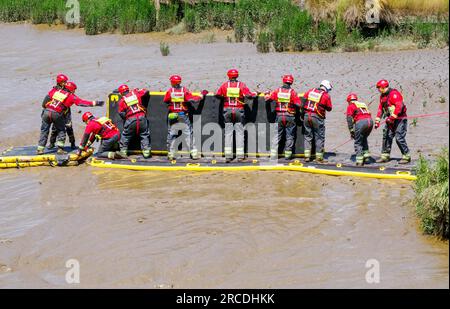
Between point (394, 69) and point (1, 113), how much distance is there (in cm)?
1008

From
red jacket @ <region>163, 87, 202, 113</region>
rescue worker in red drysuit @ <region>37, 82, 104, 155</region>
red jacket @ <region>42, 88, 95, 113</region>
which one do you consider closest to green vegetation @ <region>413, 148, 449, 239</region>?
red jacket @ <region>163, 87, 202, 113</region>

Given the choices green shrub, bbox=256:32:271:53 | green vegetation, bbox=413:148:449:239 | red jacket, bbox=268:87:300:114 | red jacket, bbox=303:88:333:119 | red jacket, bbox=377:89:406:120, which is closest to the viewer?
green vegetation, bbox=413:148:449:239

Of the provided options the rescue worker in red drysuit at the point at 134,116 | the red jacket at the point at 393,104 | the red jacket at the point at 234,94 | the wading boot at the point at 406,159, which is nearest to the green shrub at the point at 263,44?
the rescue worker in red drysuit at the point at 134,116

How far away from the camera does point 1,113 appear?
70.4ft

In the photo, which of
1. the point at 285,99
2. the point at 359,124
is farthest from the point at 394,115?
the point at 285,99

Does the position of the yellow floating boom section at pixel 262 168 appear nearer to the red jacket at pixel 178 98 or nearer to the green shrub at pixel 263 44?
the red jacket at pixel 178 98

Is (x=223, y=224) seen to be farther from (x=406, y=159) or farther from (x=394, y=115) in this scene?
(x=406, y=159)

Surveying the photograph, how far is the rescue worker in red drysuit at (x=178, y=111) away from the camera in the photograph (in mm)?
15703

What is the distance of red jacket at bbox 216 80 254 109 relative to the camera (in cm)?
1548

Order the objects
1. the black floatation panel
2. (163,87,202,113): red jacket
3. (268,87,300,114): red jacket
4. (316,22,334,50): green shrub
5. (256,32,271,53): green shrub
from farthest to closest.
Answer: (256,32,271,53): green shrub
(316,22,334,50): green shrub
the black floatation panel
(163,87,202,113): red jacket
(268,87,300,114): red jacket

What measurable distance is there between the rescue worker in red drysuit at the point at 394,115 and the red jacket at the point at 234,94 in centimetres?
237

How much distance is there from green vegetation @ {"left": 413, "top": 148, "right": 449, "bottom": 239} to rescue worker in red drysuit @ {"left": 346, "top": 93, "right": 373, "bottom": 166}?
3083 mm

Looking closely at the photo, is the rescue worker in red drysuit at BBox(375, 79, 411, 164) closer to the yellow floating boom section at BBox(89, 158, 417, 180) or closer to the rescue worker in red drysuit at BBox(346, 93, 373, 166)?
the rescue worker in red drysuit at BBox(346, 93, 373, 166)

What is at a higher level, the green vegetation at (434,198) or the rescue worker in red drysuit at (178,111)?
the rescue worker in red drysuit at (178,111)
